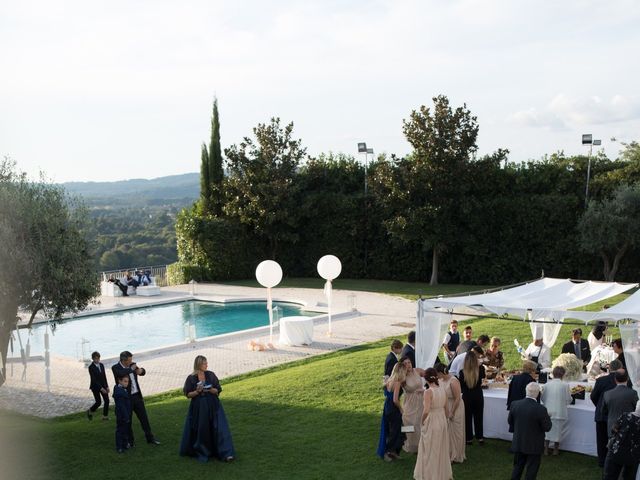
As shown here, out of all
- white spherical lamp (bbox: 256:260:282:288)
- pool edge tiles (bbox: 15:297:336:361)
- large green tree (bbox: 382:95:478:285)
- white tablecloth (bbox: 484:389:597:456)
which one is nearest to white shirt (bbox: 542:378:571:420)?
white tablecloth (bbox: 484:389:597:456)

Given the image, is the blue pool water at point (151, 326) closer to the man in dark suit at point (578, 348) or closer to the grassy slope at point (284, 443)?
the grassy slope at point (284, 443)

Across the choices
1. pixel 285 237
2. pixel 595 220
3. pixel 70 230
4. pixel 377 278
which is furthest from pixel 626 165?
pixel 70 230

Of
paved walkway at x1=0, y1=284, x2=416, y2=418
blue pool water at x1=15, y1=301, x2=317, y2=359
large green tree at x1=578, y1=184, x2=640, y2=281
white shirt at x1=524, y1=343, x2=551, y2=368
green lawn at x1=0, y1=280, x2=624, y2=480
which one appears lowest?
A: blue pool water at x1=15, y1=301, x2=317, y2=359

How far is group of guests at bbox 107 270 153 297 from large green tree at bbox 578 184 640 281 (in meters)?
19.9

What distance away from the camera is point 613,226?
27.7m

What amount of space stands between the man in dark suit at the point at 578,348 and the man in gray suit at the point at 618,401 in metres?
4.29

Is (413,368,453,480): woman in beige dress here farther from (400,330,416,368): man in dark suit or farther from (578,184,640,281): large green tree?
(578,184,640,281): large green tree

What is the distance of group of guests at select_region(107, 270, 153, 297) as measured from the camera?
31.9 meters

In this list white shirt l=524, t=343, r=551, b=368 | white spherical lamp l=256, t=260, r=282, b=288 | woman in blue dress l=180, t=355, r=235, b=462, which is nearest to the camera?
woman in blue dress l=180, t=355, r=235, b=462

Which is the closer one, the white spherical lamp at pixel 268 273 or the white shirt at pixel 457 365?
the white shirt at pixel 457 365

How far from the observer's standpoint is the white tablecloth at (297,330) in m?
20.1

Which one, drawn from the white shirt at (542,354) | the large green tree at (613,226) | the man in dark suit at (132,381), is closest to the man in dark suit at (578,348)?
the white shirt at (542,354)

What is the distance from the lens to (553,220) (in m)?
30.7

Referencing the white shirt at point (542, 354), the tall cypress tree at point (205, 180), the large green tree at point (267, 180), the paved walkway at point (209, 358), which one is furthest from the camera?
the tall cypress tree at point (205, 180)
